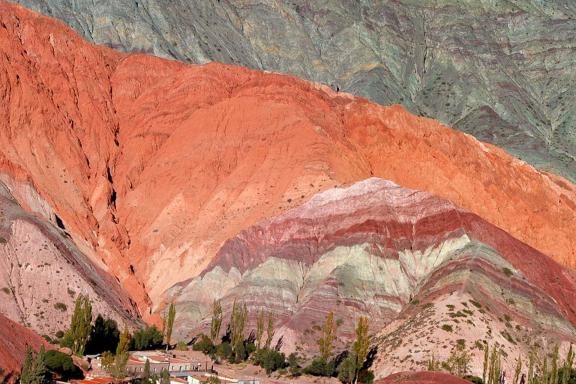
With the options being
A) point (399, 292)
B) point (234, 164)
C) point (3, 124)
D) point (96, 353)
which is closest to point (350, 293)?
point (399, 292)

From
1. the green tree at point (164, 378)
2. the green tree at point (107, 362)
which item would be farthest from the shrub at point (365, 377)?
the green tree at point (164, 378)

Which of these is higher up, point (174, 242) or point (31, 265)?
point (174, 242)

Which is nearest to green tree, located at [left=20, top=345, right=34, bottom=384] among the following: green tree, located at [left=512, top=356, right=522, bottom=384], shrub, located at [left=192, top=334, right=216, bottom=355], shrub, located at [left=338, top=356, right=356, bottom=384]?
shrub, located at [left=338, top=356, right=356, bottom=384]

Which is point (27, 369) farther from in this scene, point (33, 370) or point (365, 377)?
point (365, 377)

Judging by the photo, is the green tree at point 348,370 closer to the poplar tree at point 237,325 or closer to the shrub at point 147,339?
the poplar tree at point 237,325

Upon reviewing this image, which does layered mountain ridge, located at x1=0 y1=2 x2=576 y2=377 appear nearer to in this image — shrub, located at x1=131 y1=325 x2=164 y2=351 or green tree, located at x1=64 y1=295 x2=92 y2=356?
shrub, located at x1=131 y1=325 x2=164 y2=351

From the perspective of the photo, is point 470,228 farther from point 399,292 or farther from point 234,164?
point 234,164

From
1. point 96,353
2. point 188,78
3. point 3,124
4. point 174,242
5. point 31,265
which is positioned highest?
point 188,78
